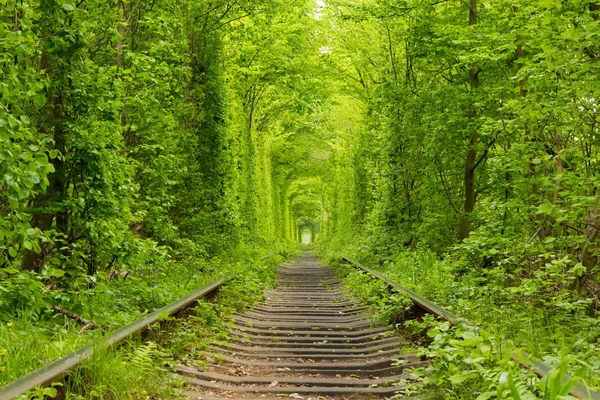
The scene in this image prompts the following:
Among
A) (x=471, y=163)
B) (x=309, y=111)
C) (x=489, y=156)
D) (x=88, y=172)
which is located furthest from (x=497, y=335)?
(x=309, y=111)

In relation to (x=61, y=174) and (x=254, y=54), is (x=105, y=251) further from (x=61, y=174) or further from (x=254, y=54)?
(x=254, y=54)

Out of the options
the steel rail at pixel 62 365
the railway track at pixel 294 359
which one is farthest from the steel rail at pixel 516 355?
the steel rail at pixel 62 365

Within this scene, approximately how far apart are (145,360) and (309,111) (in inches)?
857

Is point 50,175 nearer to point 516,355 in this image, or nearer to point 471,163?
point 516,355

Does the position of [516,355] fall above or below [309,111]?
below

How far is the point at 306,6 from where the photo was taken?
22.2 m

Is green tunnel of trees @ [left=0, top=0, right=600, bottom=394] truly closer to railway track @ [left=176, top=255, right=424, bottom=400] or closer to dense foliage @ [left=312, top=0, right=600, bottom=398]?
dense foliage @ [left=312, top=0, right=600, bottom=398]

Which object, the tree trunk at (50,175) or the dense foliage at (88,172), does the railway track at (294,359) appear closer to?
the dense foliage at (88,172)

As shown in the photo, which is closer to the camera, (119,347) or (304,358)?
(119,347)

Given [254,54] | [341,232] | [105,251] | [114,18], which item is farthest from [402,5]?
[341,232]

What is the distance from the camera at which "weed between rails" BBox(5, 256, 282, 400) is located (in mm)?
3729

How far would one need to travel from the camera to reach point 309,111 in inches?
1013

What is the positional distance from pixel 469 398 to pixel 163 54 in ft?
27.0

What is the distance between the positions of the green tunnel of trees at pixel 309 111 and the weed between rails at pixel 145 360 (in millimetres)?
987
